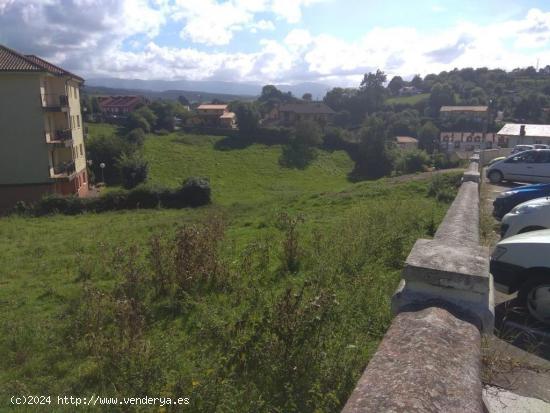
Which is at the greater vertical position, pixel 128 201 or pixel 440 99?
pixel 440 99

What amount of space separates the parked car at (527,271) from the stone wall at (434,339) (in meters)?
2.05

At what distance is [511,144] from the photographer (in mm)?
47250

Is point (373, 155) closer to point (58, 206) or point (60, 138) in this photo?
point (60, 138)

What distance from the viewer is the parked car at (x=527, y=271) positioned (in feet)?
17.0

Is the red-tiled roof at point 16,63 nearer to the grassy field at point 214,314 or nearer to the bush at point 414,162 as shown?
the grassy field at point 214,314

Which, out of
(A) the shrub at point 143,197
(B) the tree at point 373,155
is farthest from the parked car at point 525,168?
(B) the tree at point 373,155

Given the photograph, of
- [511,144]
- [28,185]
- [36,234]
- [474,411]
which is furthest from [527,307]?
[511,144]

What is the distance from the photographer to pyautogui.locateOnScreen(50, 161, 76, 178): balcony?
30.3 metres

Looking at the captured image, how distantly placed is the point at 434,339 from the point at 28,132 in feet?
105

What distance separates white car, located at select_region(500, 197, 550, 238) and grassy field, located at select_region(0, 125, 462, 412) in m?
1.48

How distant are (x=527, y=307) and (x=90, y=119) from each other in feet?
228

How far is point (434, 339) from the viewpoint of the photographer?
256 centimetres

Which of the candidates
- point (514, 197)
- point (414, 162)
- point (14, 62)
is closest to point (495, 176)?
point (514, 197)

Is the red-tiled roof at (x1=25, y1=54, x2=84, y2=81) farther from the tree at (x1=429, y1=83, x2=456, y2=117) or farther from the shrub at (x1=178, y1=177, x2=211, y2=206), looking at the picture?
the tree at (x1=429, y1=83, x2=456, y2=117)
